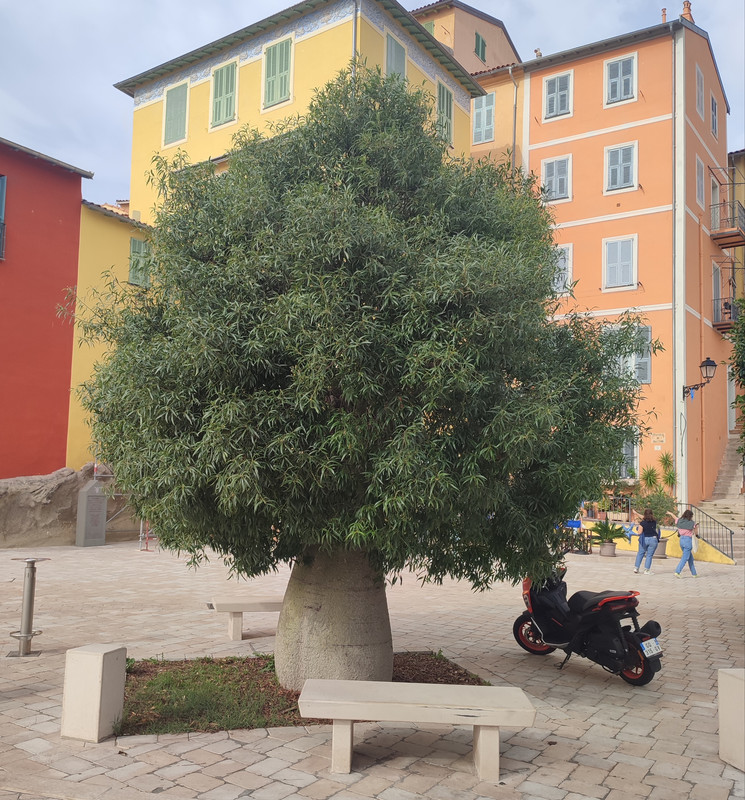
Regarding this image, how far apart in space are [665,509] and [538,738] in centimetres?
1797

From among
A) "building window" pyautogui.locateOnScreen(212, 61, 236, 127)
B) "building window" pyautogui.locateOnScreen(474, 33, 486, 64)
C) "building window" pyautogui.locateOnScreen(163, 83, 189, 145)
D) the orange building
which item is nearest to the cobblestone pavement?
the orange building

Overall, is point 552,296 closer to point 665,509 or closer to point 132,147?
point 665,509

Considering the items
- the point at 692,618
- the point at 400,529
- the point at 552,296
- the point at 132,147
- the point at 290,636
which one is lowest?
the point at 692,618

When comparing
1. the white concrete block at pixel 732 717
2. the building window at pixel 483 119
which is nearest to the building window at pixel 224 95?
the building window at pixel 483 119

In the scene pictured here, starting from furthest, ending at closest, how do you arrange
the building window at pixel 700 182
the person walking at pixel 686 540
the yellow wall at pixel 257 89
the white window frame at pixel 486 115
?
the white window frame at pixel 486 115
the building window at pixel 700 182
the yellow wall at pixel 257 89
the person walking at pixel 686 540

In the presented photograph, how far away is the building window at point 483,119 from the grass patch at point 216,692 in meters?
25.1

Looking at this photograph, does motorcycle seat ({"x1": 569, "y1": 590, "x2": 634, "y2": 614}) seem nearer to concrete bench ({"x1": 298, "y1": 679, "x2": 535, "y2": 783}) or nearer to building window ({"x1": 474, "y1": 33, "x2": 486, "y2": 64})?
concrete bench ({"x1": 298, "y1": 679, "x2": 535, "y2": 783})

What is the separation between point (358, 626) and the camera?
20.6ft

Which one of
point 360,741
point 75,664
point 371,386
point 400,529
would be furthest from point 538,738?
point 75,664

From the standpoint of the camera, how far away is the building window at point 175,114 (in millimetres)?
22703

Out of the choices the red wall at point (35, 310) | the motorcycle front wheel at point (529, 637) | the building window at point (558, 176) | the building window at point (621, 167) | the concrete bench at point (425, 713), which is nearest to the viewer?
the concrete bench at point (425, 713)

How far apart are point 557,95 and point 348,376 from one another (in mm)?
26064

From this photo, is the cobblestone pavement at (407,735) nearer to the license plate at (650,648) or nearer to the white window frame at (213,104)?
the license plate at (650,648)

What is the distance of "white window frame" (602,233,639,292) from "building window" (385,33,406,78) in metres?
9.77
